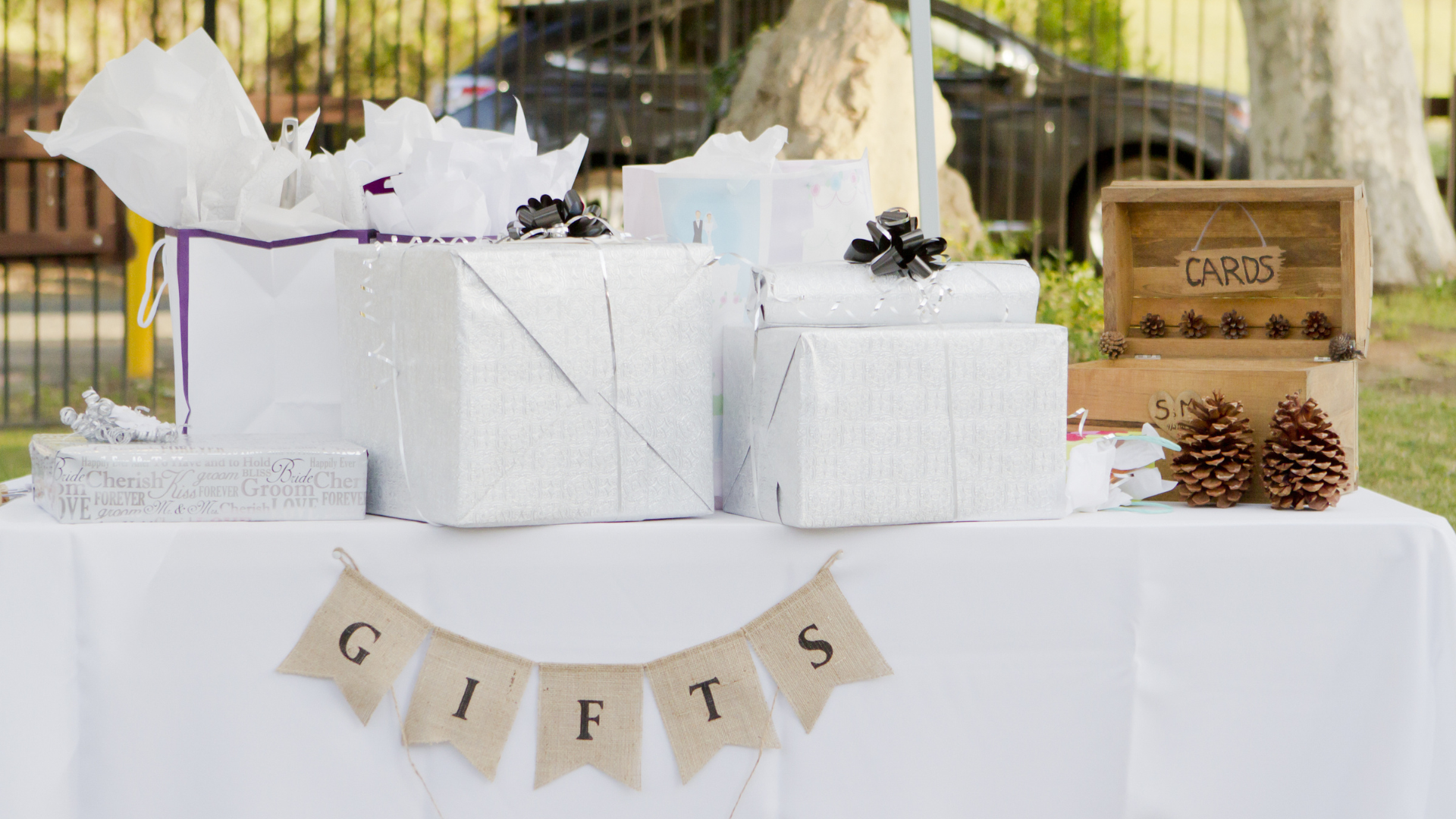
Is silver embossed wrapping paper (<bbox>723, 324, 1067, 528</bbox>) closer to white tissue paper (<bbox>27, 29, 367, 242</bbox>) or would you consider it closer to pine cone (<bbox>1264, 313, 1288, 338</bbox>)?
white tissue paper (<bbox>27, 29, 367, 242</bbox>)

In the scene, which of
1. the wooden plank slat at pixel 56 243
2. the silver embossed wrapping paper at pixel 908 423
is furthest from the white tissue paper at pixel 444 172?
the wooden plank slat at pixel 56 243

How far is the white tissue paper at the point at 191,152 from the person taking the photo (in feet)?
3.85

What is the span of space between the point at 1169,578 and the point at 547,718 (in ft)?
1.92

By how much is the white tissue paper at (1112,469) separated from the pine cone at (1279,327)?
0.38m

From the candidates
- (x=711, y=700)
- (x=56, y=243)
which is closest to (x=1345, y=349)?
(x=711, y=700)

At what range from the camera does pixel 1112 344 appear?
1571 millimetres

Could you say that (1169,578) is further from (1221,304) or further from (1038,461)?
(1221,304)

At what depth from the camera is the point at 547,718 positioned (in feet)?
3.58

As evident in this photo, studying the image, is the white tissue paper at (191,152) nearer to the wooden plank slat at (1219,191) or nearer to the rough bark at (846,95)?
the wooden plank slat at (1219,191)

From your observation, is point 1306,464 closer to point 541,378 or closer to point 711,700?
point 711,700

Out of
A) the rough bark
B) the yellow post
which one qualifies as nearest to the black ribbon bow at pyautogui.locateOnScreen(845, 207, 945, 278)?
the rough bark

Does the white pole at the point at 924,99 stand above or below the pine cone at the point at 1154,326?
above

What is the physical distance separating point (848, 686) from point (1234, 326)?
820mm

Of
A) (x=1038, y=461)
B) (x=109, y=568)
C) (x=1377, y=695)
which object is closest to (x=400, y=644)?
(x=109, y=568)
